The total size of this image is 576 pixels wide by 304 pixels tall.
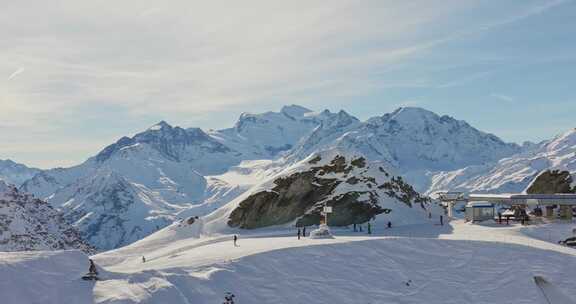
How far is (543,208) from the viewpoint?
3140 inches

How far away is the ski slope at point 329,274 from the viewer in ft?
125

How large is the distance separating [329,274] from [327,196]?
134ft

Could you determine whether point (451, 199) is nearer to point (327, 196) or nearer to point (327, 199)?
point (327, 196)

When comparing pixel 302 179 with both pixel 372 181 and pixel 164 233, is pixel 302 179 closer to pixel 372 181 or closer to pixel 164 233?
pixel 372 181

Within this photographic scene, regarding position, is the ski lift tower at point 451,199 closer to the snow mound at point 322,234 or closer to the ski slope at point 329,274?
the ski slope at point 329,274

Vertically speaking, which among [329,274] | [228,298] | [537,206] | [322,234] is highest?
[537,206]

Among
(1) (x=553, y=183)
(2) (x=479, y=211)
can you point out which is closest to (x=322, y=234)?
(2) (x=479, y=211)

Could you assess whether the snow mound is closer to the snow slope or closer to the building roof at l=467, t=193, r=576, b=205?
the snow slope

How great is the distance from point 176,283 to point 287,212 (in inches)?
1911

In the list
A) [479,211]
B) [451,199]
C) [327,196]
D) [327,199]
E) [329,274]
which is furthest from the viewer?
[451,199]

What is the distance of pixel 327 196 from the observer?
8894 centimetres

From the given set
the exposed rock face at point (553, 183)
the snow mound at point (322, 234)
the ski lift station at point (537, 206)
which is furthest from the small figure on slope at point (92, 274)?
the exposed rock face at point (553, 183)

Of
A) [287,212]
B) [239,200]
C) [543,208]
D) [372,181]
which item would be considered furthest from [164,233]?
[543,208]

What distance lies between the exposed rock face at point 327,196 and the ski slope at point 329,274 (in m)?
26.4
